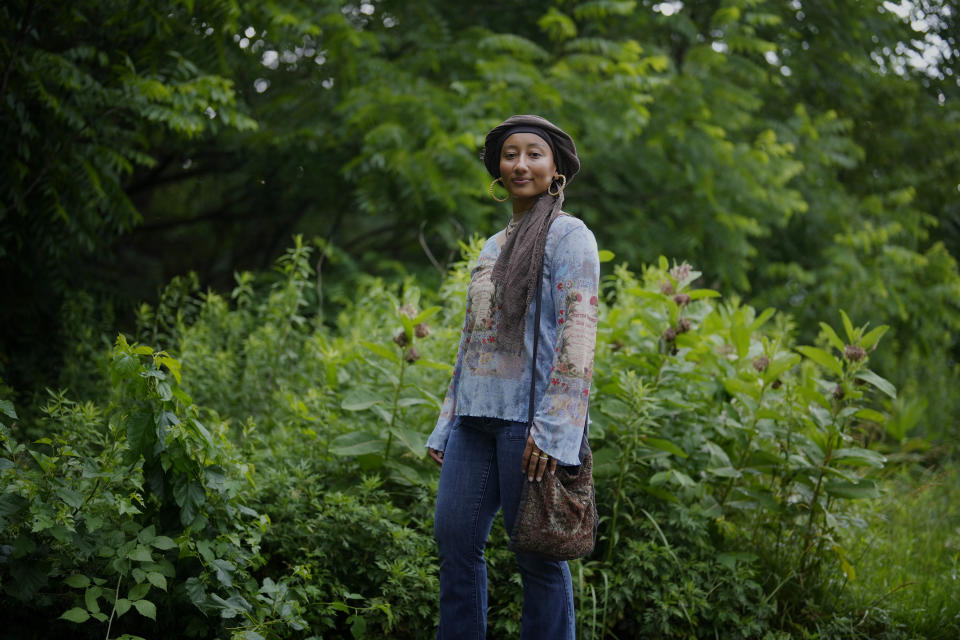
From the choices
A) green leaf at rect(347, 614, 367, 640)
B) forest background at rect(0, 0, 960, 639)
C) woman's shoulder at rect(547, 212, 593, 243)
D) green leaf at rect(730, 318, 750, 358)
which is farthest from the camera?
green leaf at rect(730, 318, 750, 358)

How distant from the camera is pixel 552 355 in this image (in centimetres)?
236

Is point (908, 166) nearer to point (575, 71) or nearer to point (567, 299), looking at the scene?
point (575, 71)

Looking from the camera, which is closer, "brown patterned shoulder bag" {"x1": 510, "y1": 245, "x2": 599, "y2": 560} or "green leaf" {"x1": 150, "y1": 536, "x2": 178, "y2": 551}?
"brown patterned shoulder bag" {"x1": 510, "y1": 245, "x2": 599, "y2": 560}

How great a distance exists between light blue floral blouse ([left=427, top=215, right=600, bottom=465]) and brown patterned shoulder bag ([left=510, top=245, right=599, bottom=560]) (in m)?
0.09

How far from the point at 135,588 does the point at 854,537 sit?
3762 millimetres

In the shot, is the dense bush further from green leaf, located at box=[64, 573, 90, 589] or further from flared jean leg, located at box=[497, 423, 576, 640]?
flared jean leg, located at box=[497, 423, 576, 640]

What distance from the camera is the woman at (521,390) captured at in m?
2.21

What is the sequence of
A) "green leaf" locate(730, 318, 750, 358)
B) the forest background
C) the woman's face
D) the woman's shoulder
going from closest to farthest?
the woman's shoulder → the woman's face → the forest background → "green leaf" locate(730, 318, 750, 358)

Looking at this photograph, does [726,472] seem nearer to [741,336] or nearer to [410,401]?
[741,336]

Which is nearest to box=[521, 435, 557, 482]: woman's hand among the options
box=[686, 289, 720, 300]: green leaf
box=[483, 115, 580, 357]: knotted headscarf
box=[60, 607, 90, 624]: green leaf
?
box=[483, 115, 580, 357]: knotted headscarf

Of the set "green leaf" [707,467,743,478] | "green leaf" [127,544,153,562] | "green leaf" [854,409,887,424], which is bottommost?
"green leaf" [127,544,153,562]

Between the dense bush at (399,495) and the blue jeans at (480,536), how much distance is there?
1.52ft

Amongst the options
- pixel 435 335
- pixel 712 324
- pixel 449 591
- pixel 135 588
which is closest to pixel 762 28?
pixel 712 324

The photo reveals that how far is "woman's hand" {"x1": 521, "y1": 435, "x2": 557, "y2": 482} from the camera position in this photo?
2.19m
